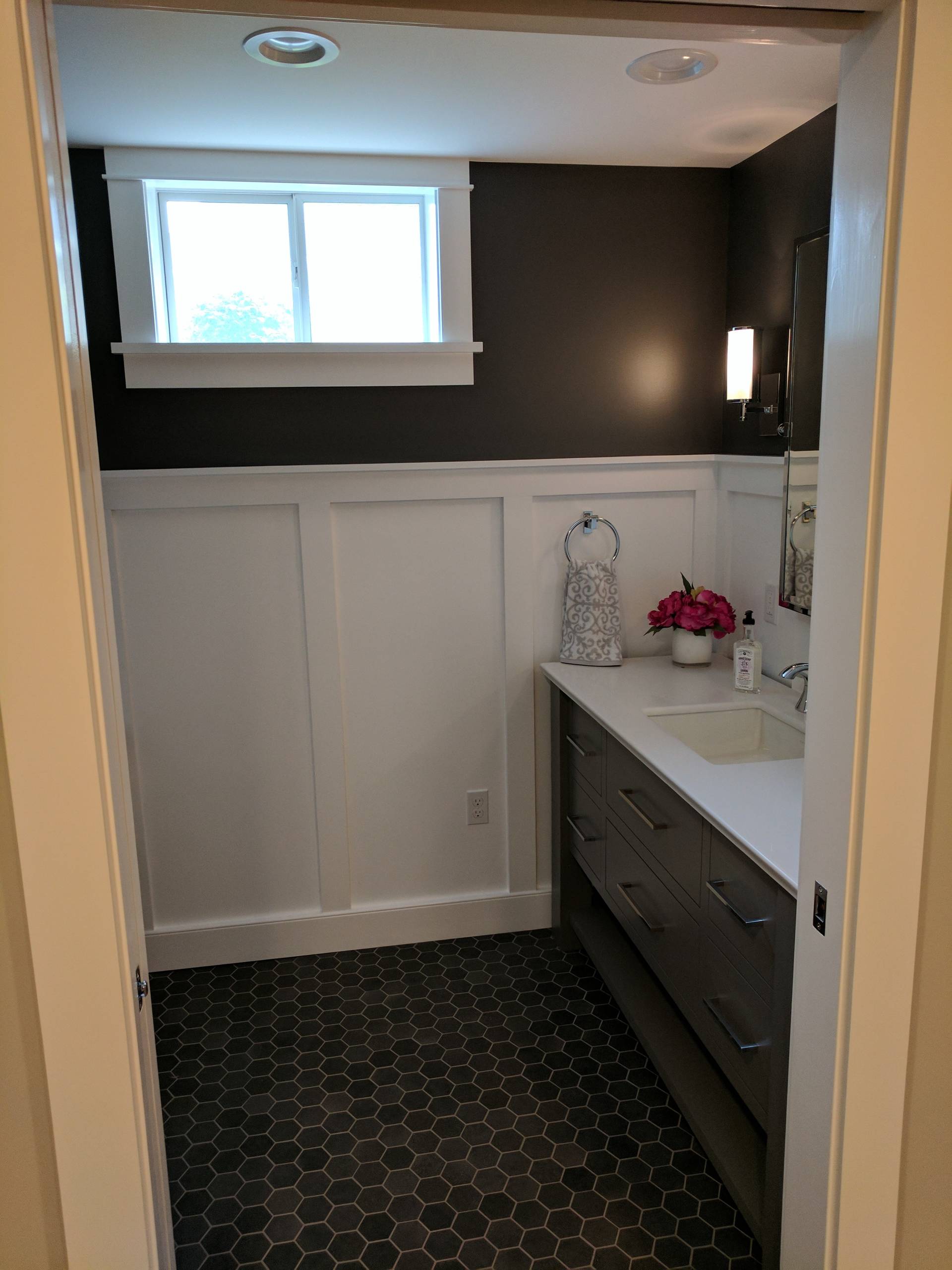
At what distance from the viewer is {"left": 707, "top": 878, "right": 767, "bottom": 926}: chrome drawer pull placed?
1.74 metres

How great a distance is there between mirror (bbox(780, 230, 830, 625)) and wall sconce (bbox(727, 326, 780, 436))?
0.07 metres

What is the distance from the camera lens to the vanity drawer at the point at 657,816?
2.02m

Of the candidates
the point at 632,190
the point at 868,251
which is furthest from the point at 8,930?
the point at 632,190

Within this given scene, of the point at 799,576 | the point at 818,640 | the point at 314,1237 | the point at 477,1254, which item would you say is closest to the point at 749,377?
the point at 799,576

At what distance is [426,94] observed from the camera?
2.18 metres

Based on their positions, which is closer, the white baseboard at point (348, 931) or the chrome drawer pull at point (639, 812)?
the chrome drawer pull at point (639, 812)

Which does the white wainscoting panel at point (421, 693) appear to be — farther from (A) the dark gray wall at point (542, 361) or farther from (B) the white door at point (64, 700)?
(B) the white door at point (64, 700)

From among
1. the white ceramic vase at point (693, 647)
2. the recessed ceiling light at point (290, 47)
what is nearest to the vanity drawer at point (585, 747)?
the white ceramic vase at point (693, 647)

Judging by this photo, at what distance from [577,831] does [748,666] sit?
2.37 ft

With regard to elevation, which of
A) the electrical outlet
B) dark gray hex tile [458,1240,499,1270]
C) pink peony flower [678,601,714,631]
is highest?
pink peony flower [678,601,714,631]

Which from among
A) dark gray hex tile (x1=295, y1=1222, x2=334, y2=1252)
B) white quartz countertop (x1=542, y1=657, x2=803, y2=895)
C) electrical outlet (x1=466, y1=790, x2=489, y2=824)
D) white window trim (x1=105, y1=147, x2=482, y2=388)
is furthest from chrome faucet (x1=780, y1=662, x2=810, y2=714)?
dark gray hex tile (x1=295, y1=1222, x2=334, y2=1252)

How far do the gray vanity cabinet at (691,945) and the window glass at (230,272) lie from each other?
4.71ft

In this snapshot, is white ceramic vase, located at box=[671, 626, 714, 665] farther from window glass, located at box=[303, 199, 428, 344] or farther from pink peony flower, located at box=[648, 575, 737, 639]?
window glass, located at box=[303, 199, 428, 344]

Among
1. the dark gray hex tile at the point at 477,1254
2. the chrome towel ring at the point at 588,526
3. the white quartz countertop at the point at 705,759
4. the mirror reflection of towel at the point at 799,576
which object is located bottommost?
the dark gray hex tile at the point at 477,1254
